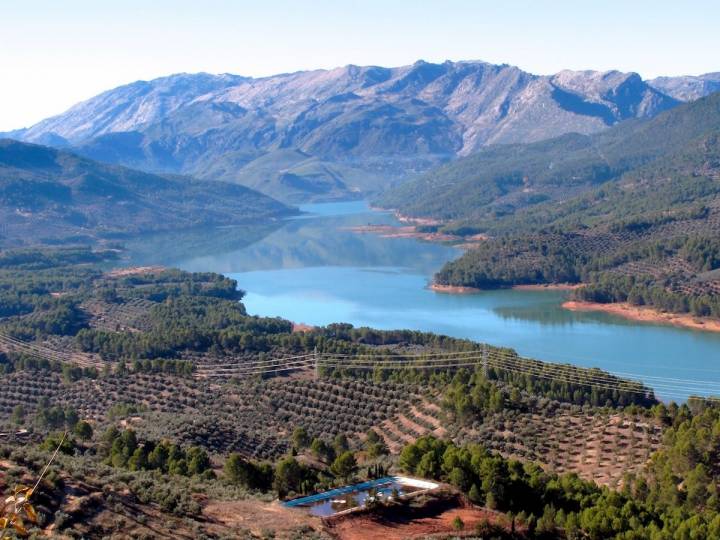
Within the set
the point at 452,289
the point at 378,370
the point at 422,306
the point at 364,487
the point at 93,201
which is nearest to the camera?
the point at 364,487

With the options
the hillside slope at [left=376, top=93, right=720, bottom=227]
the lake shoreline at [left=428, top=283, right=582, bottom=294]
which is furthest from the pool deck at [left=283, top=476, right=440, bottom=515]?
the hillside slope at [left=376, top=93, right=720, bottom=227]

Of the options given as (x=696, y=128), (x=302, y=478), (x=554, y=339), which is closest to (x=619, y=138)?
(x=696, y=128)

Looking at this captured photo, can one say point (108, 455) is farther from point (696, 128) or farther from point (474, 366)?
point (696, 128)

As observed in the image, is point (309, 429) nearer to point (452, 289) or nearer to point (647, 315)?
point (647, 315)

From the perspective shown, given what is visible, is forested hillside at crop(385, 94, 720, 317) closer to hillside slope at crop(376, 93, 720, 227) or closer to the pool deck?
hillside slope at crop(376, 93, 720, 227)

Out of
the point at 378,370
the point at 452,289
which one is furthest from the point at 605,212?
the point at 378,370
